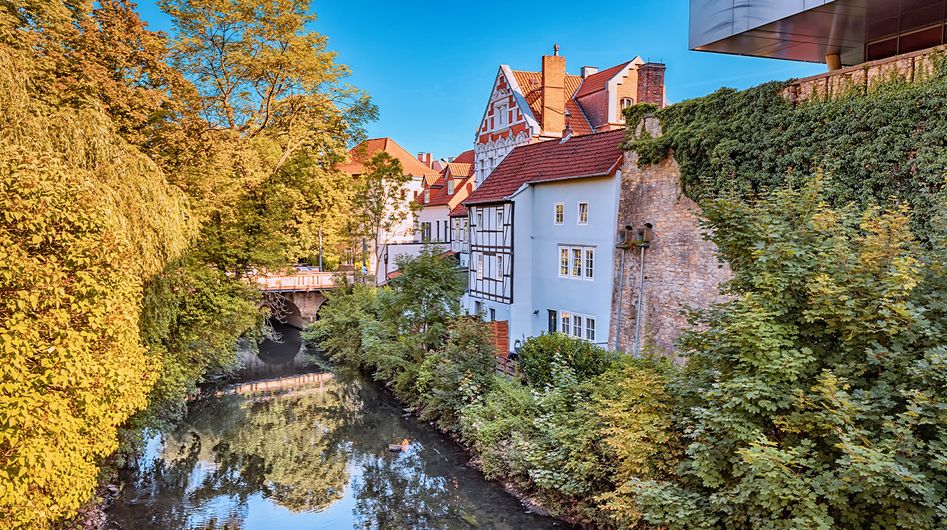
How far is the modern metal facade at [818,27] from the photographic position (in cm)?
1134

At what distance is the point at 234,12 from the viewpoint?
55.8 ft

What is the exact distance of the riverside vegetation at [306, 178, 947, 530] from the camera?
22.2 ft

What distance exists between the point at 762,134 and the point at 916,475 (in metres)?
7.47

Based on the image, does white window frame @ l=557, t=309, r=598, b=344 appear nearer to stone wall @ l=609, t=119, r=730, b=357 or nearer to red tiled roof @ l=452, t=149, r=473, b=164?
stone wall @ l=609, t=119, r=730, b=357

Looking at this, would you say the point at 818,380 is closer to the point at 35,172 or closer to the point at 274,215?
the point at 35,172

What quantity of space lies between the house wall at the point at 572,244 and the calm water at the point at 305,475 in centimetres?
526

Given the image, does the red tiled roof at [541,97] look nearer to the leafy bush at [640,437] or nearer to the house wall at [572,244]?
the house wall at [572,244]

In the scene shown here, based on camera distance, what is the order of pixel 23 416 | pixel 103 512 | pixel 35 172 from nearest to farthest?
pixel 23 416, pixel 35 172, pixel 103 512

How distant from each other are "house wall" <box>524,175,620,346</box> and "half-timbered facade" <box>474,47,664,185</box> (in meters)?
5.19

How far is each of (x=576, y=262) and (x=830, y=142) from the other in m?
8.31

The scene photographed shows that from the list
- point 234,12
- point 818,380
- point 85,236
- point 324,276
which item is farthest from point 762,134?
point 324,276

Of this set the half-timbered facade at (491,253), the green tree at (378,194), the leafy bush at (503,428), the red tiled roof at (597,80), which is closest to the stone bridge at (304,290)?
the green tree at (378,194)

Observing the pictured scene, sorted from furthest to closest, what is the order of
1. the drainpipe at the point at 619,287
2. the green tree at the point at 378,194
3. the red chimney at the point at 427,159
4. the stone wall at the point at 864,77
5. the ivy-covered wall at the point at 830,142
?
the red chimney at the point at 427,159 → the green tree at the point at 378,194 → the drainpipe at the point at 619,287 → the stone wall at the point at 864,77 → the ivy-covered wall at the point at 830,142

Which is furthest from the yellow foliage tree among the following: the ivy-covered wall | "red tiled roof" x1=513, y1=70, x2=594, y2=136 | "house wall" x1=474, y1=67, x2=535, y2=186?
"red tiled roof" x1=513, y1=70, x2=594, y2=136
